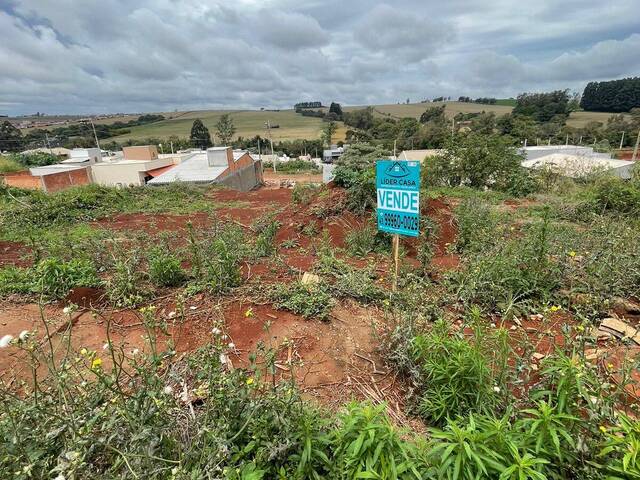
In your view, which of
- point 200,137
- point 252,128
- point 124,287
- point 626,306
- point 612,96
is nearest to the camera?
point 626,306

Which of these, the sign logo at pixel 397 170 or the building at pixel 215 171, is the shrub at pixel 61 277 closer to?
the sign logo at pixel 397 170

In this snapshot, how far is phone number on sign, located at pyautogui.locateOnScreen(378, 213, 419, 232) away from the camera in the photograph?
320cm

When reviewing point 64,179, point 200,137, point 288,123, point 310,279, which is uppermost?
point 288,123

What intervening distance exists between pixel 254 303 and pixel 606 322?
10.4 feet

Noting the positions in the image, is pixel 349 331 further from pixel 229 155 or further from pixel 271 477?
pixel 229 155

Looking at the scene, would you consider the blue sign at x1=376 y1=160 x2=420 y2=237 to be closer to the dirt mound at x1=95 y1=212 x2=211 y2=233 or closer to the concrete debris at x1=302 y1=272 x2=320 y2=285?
the concrete debris at x1=302 y1=272 x2=320 y2=285

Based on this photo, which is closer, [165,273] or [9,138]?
[165,273]

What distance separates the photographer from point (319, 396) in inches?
93.4

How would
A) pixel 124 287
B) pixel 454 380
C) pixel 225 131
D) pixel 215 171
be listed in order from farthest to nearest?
pixel 225 131 → pixel 215 171 → pixel 124 287 → pixel 454 380

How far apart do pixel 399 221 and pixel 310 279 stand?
1181mm

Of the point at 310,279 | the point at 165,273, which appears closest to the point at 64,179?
the point at 165,273

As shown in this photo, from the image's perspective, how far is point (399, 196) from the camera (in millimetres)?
3277

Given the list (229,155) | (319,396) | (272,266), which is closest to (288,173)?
(229,155)

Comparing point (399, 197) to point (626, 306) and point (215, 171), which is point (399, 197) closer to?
point (626, 306)
